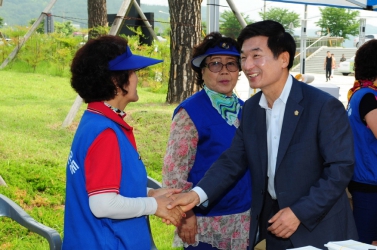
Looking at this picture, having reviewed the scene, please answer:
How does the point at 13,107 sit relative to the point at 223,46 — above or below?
below

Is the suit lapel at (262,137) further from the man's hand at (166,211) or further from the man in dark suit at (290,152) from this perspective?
the man's hand at (166,211)

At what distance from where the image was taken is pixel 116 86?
2.54 meters

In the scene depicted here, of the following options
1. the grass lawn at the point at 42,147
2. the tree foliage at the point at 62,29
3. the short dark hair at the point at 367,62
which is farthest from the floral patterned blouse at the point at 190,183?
the tree foliage at the point at 62,29

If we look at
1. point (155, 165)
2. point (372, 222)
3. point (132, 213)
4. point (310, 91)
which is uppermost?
point (310, 91)

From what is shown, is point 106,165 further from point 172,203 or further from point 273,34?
point 273,34

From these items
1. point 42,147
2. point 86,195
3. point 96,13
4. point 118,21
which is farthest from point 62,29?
point 86,195

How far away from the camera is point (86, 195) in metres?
2.36

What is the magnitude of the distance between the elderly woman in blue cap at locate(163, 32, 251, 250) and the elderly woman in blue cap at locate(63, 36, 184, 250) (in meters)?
0.49

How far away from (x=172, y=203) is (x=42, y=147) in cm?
547

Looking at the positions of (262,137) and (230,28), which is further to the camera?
(230,28)

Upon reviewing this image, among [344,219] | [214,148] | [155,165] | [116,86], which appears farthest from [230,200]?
[155,165]

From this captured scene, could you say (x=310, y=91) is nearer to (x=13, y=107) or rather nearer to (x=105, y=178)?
(x=105, y=178)

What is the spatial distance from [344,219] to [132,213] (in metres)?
0.98

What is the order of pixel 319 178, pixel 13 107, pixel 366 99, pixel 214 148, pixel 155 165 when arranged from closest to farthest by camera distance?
pixel 319 178, pixel 214 148, pixel 366 99, pixel 155 165, pixel 13 107
